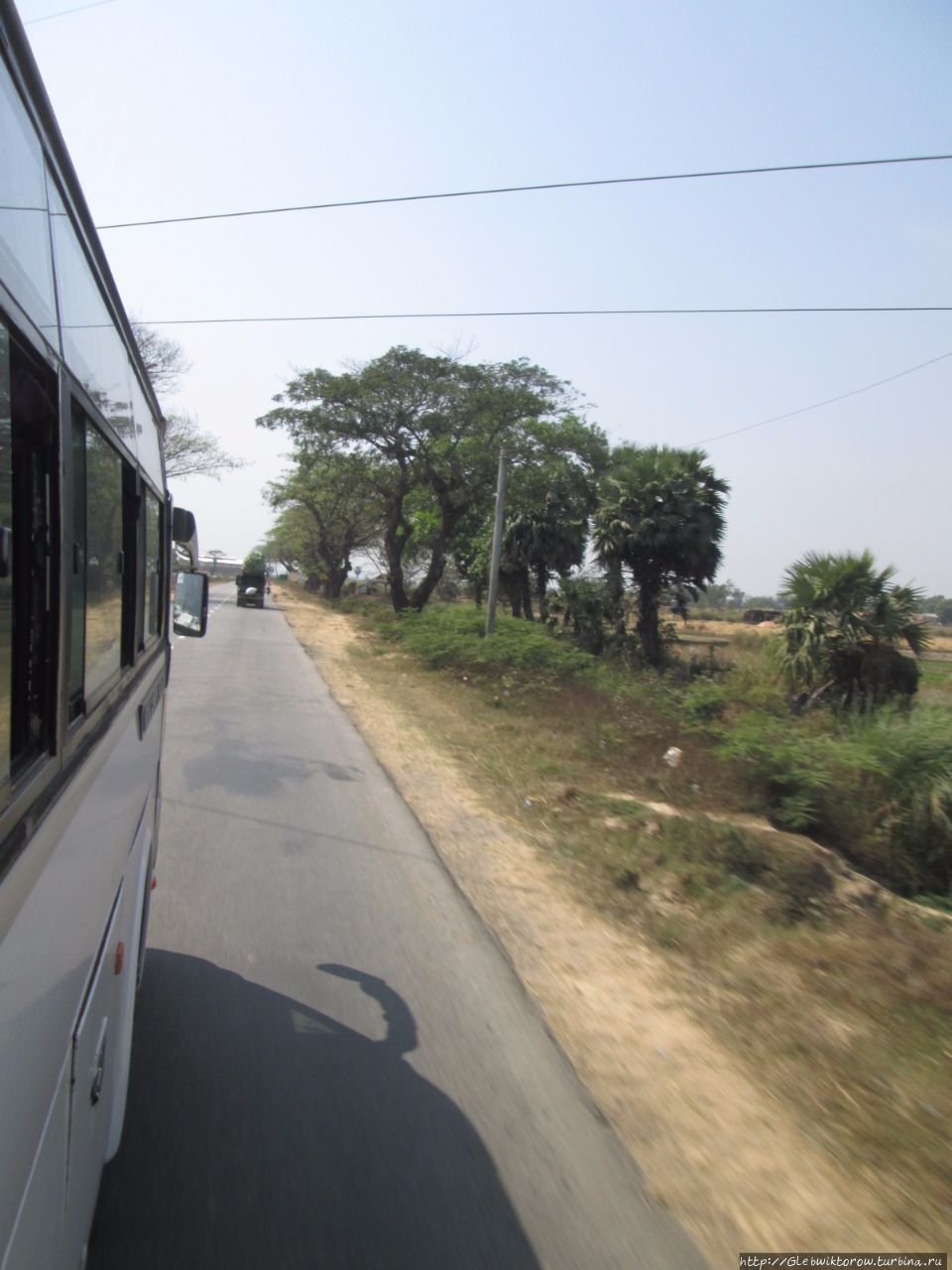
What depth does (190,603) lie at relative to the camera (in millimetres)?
5777

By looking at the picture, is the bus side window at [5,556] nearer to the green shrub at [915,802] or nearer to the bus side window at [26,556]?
the bus side window at [26,556]

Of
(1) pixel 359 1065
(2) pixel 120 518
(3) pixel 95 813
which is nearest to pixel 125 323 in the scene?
(2) pixel 120 518

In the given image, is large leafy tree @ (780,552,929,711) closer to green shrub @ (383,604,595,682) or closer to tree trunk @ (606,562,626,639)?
green shrub @ (383,604,595,682)

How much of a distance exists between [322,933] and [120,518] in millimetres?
2751

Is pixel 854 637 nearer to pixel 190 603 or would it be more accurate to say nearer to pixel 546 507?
pixel 190 603

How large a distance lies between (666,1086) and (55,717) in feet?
9.77

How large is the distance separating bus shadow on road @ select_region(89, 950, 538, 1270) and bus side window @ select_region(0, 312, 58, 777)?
67.7 inches

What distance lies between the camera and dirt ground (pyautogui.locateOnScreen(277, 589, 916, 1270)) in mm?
2904

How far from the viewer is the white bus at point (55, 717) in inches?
52.6

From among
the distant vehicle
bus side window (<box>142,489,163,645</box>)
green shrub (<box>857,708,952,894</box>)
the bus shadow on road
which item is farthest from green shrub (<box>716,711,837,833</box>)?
the distant vehicle

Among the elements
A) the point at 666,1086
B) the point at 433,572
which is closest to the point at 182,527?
the point at 666,1086

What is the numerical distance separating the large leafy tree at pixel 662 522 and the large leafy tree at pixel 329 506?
419 inches

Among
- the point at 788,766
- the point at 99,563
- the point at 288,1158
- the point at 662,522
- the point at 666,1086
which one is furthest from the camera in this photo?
the point at 662,522

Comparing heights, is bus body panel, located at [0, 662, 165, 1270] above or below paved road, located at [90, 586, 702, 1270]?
above
